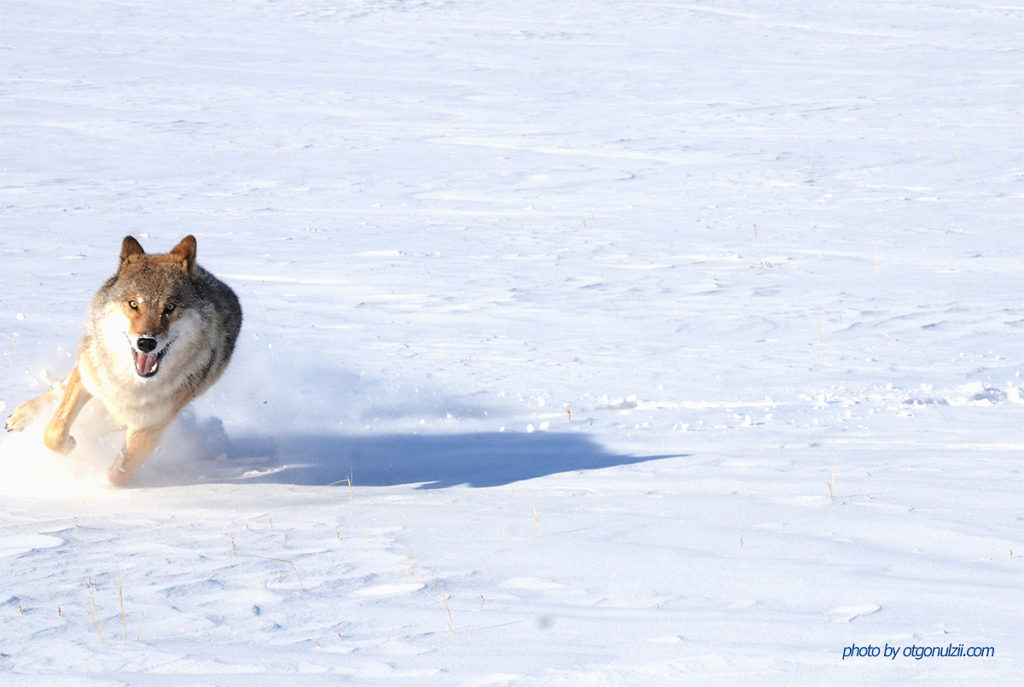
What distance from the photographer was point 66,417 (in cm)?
589

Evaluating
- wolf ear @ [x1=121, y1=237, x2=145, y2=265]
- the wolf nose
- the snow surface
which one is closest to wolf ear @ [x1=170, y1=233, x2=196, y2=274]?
wolf ear @ [x1=121, y1=237, x2=145, y2=265]

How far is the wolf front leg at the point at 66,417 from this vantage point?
19.1 ft

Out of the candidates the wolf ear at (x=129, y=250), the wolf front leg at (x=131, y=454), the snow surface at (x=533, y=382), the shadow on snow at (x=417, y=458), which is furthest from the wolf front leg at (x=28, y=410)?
the shadow on snow at (x=417, y=458)

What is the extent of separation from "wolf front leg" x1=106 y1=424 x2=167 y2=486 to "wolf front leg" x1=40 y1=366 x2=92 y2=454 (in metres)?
0.25

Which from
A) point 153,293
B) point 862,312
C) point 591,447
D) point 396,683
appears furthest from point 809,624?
point 862,312

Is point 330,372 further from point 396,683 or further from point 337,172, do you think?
point 337,172

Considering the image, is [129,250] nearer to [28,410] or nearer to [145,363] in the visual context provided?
[145,363]

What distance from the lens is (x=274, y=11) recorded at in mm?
27750

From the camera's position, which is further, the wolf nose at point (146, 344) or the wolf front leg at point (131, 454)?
the wolf front leg at point (131, 454)

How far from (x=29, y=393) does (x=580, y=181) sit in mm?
8322

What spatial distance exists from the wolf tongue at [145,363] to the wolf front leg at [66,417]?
537 millimetres

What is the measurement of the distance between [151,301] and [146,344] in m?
0.22

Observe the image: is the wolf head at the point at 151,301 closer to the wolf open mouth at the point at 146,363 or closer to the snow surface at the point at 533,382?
the wolf open mouth at the point at 146,363

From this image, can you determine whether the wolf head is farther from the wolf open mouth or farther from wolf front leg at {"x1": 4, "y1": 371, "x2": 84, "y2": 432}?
wolf front leg at {"x1": 4, "y1": 371, "x2": 84, "y2": 432}
